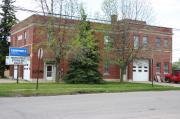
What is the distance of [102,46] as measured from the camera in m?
40.1

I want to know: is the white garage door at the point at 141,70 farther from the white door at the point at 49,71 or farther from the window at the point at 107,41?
the white door at the point at 49,71

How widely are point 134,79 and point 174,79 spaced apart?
5203 mm

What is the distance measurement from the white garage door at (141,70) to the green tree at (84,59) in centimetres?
1003

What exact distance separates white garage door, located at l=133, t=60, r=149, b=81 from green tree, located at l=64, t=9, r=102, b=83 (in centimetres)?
1003

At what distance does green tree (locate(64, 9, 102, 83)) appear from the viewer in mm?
34706

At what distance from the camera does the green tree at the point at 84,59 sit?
3471cm

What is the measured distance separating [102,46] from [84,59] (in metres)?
5.44

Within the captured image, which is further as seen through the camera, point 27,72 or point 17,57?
point 27,72

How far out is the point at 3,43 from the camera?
52.8 m

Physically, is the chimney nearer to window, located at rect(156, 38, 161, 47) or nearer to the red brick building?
the red brick building

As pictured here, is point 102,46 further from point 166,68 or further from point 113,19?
point 166,68

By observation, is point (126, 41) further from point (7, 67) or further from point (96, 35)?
point (7, 67)

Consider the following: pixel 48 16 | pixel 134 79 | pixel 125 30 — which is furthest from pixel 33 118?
pixel 134 79

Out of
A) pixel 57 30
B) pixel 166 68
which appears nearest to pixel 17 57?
pixel 57 30
